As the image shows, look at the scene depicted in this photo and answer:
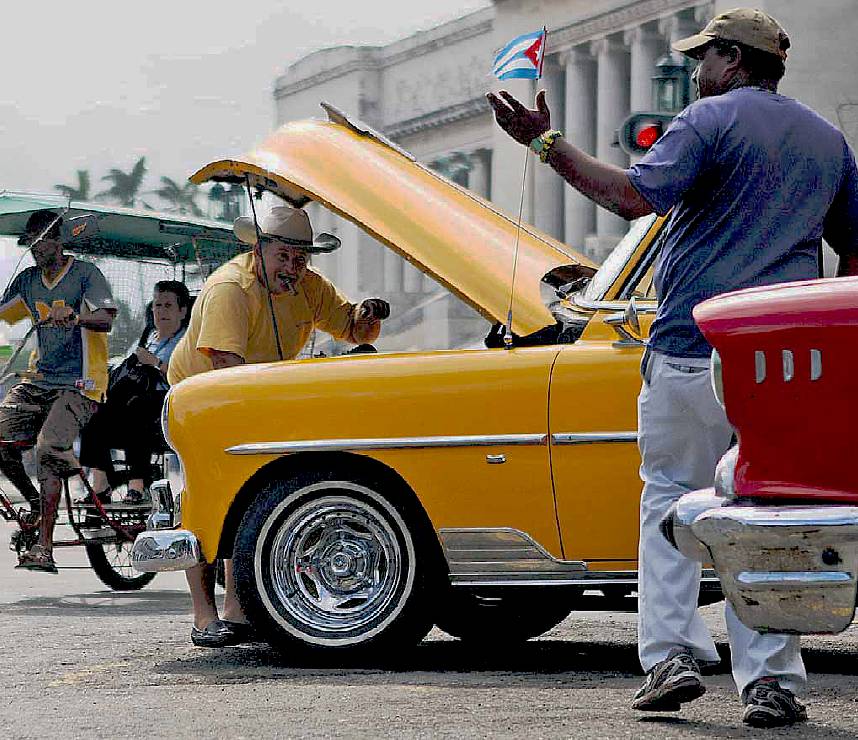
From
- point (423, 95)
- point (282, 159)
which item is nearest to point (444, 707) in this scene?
point (282, 159)

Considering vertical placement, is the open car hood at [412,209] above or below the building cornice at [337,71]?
below

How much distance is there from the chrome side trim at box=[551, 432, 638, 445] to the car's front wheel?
2.05ft

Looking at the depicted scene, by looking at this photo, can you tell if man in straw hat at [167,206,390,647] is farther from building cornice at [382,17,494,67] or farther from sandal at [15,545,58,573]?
building cornice at [382,17,494,67]

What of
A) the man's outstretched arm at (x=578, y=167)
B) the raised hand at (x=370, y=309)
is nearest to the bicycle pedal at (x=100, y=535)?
the raised hand at (x=370, y=309)

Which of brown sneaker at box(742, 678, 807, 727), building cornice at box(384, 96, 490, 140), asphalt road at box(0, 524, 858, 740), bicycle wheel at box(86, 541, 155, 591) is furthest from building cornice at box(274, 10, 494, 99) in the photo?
brown sneaker at box(742, 678, 807, 727)

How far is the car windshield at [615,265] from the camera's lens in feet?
20.7

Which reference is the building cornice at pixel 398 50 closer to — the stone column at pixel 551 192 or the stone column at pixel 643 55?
the stone column at pixel 551 192

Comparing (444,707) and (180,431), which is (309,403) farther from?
(444,707)

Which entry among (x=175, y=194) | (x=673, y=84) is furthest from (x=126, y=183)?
(x=673, y=84)

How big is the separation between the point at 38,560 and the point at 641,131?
3.87 metres

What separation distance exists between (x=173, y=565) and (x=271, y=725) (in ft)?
5.13

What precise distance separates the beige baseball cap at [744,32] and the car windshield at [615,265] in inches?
48.2

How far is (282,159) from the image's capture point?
701cm

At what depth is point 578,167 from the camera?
16.2 feet
